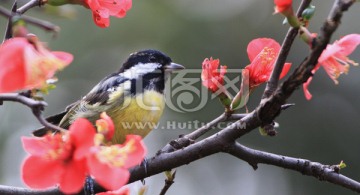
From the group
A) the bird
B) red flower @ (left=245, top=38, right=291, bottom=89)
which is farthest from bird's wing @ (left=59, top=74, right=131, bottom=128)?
red flower @ (left=245, top=38, right=291, bottom=89)

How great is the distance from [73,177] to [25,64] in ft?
0.87

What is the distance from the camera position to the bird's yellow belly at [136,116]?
294cm

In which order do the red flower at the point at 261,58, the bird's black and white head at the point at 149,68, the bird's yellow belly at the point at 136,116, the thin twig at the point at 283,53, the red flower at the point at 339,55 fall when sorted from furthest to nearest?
the bird's black and white head at the point at 149,68
the bird's yellow belly at the point at 136,116
the red flower at the point at 261,58
the red flower at the point at 339,55
the thin twig at the point at 283,53

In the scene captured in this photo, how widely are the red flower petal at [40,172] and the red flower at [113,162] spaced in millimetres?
87

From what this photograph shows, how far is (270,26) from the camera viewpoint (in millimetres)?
5930

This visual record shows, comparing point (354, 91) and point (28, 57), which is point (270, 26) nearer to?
point (354, 91)

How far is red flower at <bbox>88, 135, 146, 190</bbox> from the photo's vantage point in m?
1.30

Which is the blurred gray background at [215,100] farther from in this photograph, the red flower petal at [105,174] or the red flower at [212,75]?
the red flower petal at [105,174]

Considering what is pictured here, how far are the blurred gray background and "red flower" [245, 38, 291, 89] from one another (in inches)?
132

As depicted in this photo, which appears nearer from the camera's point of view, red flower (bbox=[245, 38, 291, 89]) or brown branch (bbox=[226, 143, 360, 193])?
brown branch (bbox=[226, 143, 360, 193])

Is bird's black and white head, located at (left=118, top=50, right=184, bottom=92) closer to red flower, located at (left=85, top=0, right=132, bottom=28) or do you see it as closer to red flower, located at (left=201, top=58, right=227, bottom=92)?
red flower, located at (left=201, top=58, right=227, bottom=92)

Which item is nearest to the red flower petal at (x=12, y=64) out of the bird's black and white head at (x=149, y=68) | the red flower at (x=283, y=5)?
the red flower at (x=283, y=5)

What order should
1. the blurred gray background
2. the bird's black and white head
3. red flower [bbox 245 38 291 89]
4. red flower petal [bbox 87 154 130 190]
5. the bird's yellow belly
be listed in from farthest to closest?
the blurred gray background → the bird's black and white head → the bird's yellow belly → red flower [bbox 245 38 291 89] → red flower petal [bbox 87 154 130 190]

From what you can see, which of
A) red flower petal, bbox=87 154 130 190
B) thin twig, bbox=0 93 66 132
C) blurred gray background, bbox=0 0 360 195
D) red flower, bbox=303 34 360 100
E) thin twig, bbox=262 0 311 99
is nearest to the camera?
thin twig, bbox=0 93 66 132
